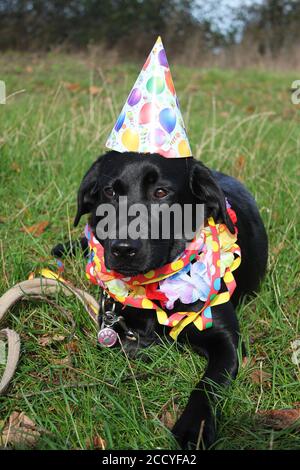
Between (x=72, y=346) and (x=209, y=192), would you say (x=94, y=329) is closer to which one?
(x=72, y=346)

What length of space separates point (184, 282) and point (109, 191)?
483mm

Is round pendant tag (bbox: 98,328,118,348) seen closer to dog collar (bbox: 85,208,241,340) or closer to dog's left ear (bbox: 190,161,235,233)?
dog collar (bbox: 85,208,241,340)

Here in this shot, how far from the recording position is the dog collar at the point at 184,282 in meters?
2.12

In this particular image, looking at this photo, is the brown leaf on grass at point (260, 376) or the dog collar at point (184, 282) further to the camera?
the dog collar at point (184, 282)

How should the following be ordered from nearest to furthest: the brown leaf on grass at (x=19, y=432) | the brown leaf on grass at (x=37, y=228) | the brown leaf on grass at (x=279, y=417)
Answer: the brown leaf on grass at (x=19, y=432) < the brown leaf on grass at (x=279, y=417) < the brown leaf on grass at (x=37, y=228)

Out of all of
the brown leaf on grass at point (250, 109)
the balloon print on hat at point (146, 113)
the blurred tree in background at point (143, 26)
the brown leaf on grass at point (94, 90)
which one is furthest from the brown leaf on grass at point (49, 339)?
the blurred tree in background at point (143, 26)

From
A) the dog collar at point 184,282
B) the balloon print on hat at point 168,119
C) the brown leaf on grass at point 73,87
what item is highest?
the brown leaf on grass at point 73,87

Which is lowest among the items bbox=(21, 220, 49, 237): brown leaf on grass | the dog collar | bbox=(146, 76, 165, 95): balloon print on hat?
the dog collar

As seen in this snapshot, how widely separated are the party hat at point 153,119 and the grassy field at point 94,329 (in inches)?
29.3

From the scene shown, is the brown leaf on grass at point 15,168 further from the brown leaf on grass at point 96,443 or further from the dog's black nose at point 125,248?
the brown leaf on grass at point 96,443

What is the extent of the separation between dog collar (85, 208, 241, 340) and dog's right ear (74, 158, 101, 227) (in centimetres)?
29

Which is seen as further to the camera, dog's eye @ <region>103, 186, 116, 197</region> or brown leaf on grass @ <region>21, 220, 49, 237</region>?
brown leaf on grass @ <region>21, 220, 49, 237</region>

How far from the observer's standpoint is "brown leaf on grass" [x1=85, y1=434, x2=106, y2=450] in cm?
162

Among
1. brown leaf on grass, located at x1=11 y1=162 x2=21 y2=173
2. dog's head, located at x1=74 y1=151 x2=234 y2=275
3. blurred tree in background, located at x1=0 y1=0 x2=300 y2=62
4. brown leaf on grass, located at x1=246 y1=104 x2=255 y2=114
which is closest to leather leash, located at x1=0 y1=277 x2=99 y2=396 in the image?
dog's head, located at x1=74 y1=151 x2=234 y2=275
